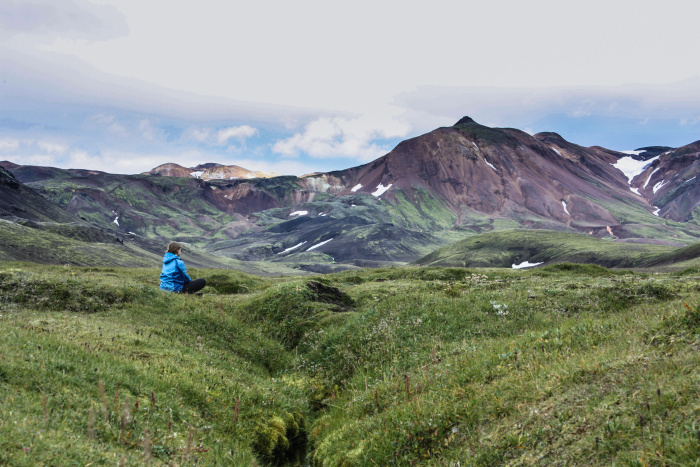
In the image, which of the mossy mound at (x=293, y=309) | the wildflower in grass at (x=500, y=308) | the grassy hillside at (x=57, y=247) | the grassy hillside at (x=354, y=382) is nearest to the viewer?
the grassy hillside at (x=354, y=382)

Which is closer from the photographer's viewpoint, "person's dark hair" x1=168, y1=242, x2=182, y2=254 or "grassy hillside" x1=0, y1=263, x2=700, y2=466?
"grassy hillside" x1=0, y1=263, x2=700, y2=466

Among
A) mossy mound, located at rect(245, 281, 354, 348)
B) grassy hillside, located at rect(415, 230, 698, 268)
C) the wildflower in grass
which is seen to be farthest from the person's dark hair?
grassy hillside, located at rect(415, 230, 698, 268)

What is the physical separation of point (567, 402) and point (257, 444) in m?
6.85

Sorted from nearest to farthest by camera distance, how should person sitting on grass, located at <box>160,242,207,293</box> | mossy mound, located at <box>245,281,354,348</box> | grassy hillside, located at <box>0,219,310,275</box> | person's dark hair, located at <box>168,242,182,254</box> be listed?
mossy mound, located at <box>245,281,354,348</box>, person's dark hair, located at <box>168,242,182,254</box>, person sitting on grass, located at <box>160,242,207,293</box>, grassy hillside, located at <box>0,219,310,275</box>

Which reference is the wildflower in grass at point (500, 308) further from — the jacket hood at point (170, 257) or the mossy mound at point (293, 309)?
the jacket hood at point (170, 257)

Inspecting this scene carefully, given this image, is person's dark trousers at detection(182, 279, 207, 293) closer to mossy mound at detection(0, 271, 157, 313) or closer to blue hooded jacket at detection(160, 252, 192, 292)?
blue hooded jacket at detection(160, 252, 192, 292)

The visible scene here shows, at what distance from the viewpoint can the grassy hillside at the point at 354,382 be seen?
6.15 metres

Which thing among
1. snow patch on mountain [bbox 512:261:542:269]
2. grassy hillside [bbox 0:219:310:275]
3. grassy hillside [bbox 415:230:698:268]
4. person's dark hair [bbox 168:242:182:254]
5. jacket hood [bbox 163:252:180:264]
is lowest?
snow patch on mountain [bbox 512:261:542:269]

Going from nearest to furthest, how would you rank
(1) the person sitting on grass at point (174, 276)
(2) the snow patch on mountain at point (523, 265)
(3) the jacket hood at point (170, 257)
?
(3) the jacket hood at point (170, 257) < (1) the person sitting on grass at point (174, 276) < (2) the snow patch on mountain at point (523, 265)

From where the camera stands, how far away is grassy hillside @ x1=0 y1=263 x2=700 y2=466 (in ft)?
20.2

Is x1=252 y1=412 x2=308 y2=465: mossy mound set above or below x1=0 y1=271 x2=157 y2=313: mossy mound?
below

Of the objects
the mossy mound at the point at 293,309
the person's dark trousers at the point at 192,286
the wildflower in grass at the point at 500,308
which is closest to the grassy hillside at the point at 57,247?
the person's dark trousers at the point at 192,286

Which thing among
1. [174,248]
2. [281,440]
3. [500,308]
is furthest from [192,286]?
[500,308]

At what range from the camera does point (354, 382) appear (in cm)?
1257
